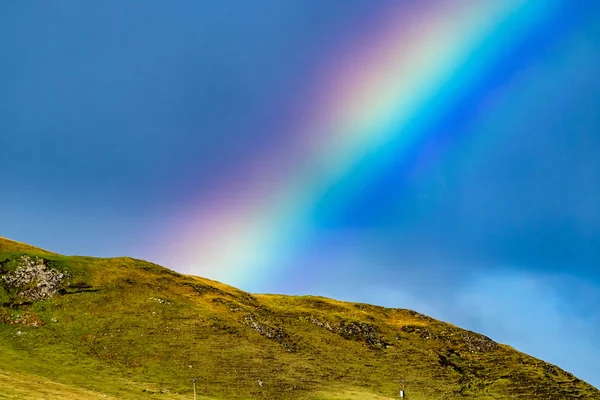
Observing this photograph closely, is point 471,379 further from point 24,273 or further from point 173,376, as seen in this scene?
point 24,273

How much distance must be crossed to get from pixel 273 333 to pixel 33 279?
204ft

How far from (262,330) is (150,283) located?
3417 centimetres

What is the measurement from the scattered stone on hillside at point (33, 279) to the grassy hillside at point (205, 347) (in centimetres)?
36

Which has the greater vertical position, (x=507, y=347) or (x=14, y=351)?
(x=507, y=347)

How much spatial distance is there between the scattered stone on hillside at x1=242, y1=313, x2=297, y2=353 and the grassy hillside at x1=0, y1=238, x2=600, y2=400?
0.37m

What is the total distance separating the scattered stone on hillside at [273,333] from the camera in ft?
424

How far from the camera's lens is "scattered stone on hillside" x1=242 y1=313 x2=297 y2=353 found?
129175 mm

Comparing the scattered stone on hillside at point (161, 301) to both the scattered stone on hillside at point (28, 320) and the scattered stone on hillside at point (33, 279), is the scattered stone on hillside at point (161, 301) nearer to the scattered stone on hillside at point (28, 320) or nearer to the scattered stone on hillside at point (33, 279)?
the scattered stone on hillside at point (33, 279)

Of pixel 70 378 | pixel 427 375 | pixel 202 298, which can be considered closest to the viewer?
pixel 70 378

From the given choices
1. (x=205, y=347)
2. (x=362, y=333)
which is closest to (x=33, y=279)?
(x=205, y=347)

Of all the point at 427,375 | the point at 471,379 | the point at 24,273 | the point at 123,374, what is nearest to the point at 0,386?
the point at 123,374

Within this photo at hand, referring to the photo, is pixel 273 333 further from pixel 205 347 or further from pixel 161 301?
pixel 161 301

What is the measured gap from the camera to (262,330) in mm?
132625

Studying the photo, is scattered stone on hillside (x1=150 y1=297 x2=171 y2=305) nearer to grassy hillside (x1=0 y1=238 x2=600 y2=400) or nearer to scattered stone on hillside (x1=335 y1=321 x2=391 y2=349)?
grassy hillside (x1=0 y1=238 x2=600 y2=400)
